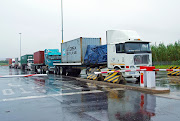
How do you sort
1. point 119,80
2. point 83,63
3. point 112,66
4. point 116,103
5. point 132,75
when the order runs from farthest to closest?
1. point 83,63
2. point 112,66
3. point 132,75
4. point 119,80
5. point 116,103

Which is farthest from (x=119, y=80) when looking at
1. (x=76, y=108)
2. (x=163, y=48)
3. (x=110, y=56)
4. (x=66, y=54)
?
(x=163, y=48)

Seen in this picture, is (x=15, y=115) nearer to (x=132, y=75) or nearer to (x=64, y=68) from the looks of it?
(x=132, y=75)

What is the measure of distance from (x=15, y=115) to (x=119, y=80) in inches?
318

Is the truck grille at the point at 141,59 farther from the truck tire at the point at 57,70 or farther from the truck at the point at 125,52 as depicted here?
the truck tire at the point at 57,70

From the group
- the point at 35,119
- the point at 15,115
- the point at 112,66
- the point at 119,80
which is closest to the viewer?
the point at 35,119

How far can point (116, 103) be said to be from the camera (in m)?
8.06

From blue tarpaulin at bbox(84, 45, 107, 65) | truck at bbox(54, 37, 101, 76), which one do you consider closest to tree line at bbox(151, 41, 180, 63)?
truck at bbox(54, 37, 101, 76)

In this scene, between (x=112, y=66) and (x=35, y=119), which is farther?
(x=112, y=66)

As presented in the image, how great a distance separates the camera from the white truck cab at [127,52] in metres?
14.1

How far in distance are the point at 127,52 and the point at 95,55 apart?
4370mm

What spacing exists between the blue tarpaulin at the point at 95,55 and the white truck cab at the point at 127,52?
49.9 inches

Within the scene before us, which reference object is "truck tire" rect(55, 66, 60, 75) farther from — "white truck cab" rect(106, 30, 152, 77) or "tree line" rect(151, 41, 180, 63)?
"tree line" rect(151, 41, 180, 63)

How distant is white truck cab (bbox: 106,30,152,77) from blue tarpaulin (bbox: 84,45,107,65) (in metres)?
1.27

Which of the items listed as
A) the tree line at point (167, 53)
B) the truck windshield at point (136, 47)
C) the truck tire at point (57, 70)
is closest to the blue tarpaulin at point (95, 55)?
the truck windshield at point (136, 47)
